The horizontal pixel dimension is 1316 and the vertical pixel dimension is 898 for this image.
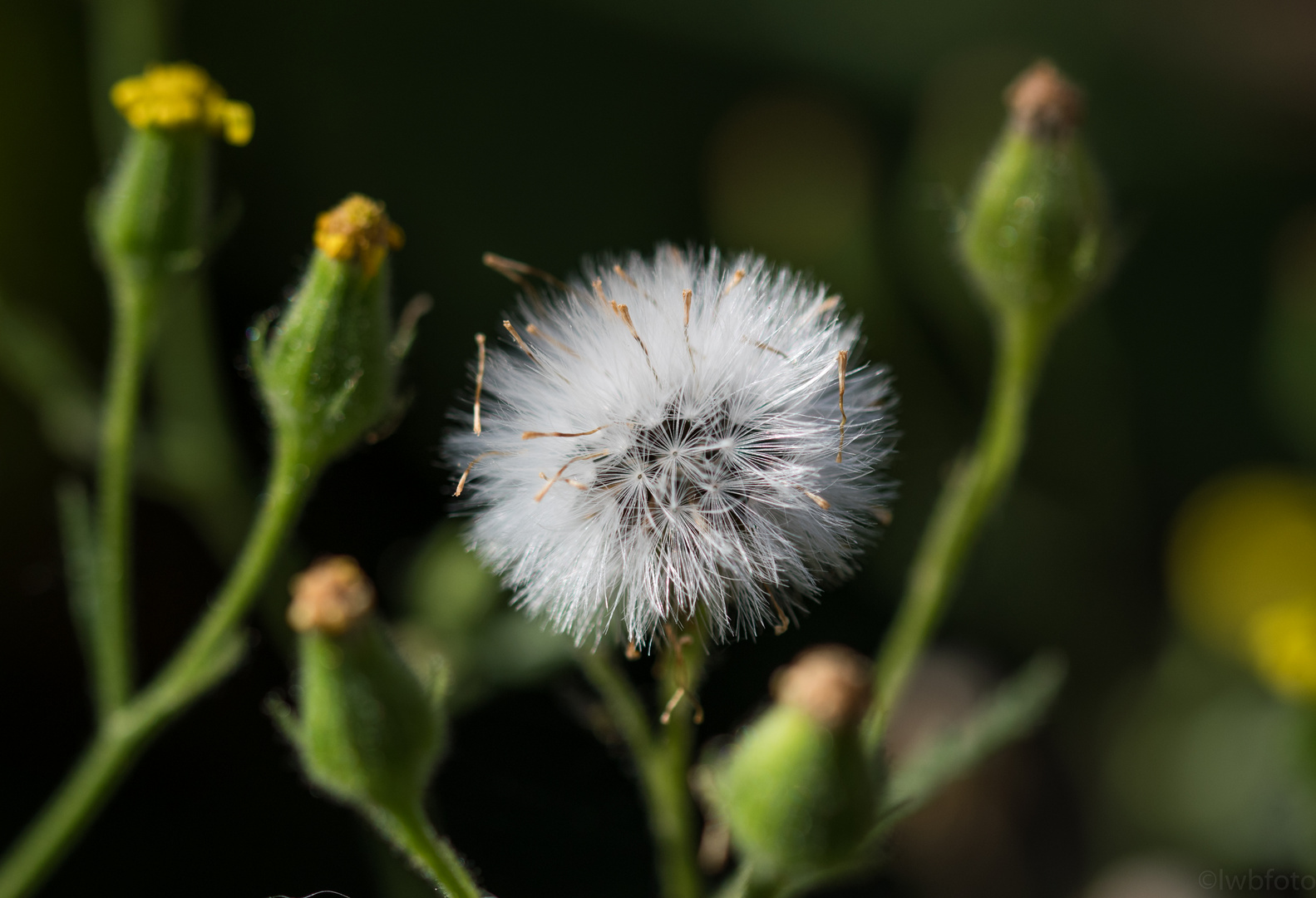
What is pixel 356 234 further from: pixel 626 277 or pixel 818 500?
pixel 818 500

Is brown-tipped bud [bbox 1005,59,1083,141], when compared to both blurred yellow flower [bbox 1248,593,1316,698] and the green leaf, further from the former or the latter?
blurred yellow flower [bbox 1248,593,1316,698]

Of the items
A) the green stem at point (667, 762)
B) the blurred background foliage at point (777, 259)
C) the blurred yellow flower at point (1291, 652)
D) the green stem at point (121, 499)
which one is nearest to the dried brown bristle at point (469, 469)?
the green stem at point (667, 762)

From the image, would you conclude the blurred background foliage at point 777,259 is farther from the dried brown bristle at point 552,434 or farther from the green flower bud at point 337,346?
the dried brown bristle at point 552,434

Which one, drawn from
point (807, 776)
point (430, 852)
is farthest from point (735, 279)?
point (430, 852)

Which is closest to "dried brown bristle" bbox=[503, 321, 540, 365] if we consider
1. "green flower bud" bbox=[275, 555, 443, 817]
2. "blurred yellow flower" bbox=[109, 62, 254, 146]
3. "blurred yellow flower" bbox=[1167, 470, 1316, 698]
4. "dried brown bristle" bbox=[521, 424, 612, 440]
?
"dried brown bristle" bbox=[521, 424, 612, 440]

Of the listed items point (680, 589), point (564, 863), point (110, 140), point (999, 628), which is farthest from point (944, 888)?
point (110, 140)
